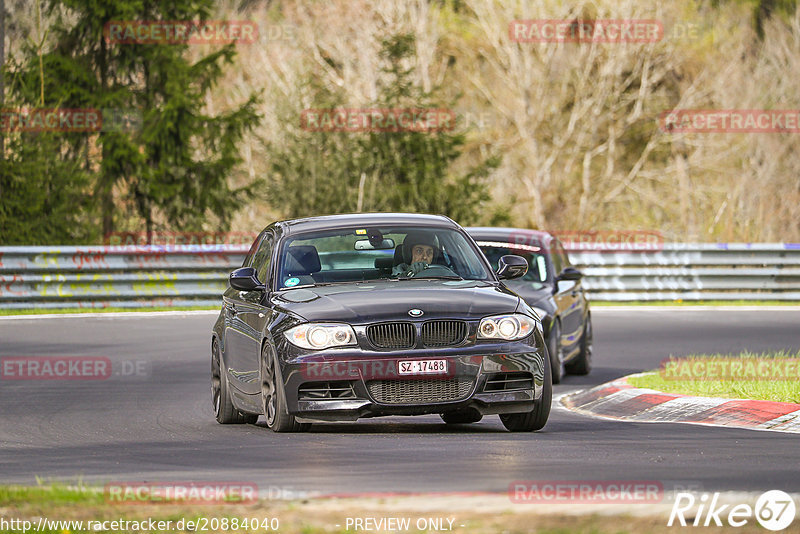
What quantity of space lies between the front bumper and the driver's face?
137 cm

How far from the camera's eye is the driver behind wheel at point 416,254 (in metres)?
12.2

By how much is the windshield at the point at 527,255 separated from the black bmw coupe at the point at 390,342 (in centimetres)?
532

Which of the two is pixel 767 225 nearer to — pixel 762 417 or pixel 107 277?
pixel 107 277

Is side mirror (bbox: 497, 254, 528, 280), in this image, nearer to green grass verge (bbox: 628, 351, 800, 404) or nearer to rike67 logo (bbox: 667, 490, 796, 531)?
green grass verge (bbox: 628, 351, 800, 404)

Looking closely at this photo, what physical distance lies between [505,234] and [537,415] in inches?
267

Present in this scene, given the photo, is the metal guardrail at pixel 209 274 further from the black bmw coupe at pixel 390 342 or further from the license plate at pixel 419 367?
the license plate at pixel 419 367

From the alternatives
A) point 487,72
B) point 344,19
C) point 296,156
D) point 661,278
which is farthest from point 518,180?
point 661,278

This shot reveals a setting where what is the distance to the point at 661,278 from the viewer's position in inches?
1174

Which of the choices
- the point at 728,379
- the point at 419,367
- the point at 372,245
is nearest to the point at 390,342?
the point at 419,367

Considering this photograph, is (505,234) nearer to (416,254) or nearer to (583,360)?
(583,360)

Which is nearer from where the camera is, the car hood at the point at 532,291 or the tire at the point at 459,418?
the tire at the point at 459,418

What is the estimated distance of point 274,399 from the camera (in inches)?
453

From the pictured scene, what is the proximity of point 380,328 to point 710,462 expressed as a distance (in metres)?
2.62

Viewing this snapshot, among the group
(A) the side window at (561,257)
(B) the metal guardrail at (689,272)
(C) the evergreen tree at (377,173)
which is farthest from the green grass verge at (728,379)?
(C) the evergreen tree at (377,173)
